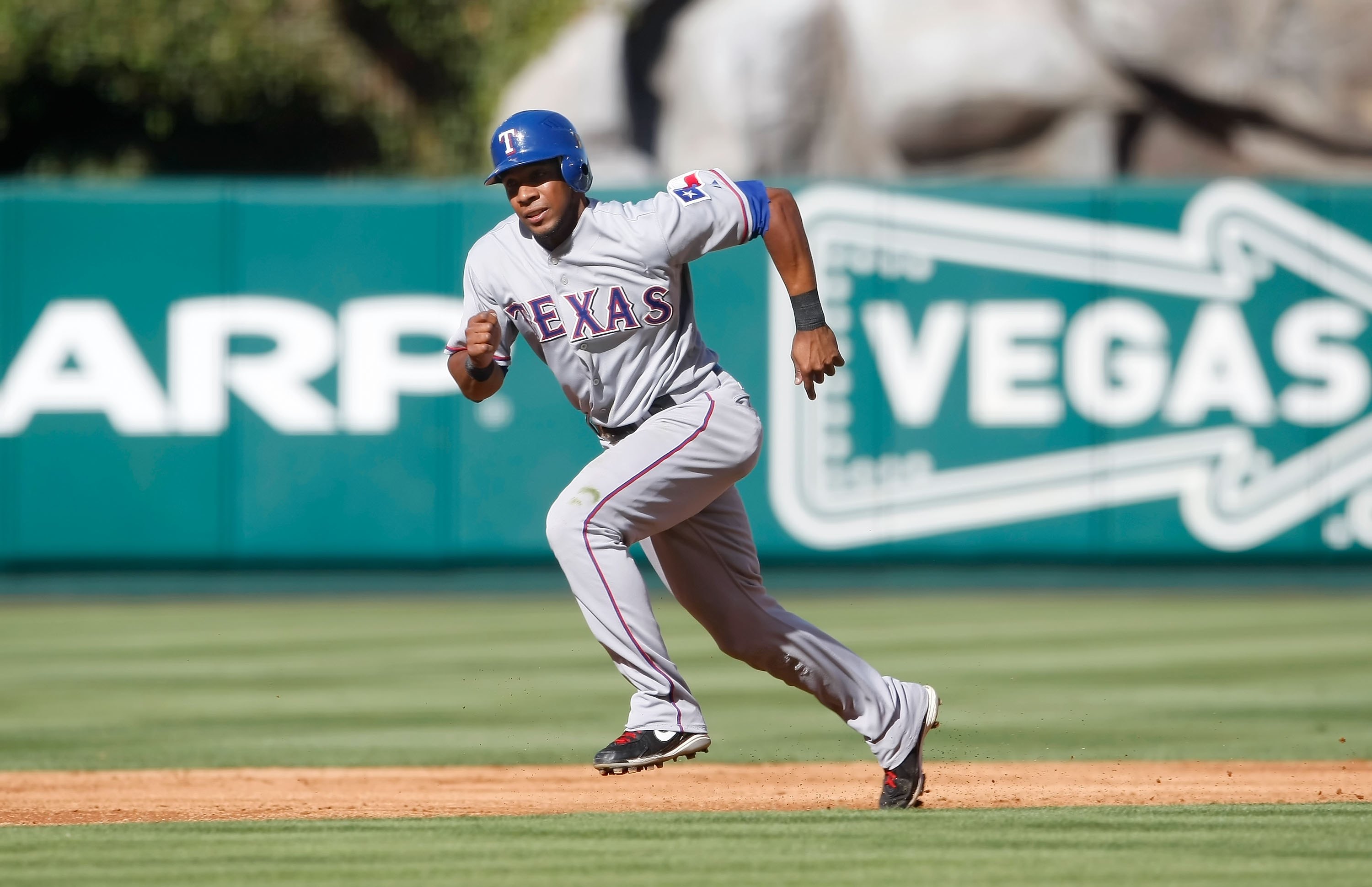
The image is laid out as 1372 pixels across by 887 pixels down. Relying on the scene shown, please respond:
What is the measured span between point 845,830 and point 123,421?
7.92 m

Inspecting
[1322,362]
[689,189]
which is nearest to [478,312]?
[689,189]

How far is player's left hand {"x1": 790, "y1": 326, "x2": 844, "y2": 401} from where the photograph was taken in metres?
4.22

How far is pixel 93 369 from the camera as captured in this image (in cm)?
1093

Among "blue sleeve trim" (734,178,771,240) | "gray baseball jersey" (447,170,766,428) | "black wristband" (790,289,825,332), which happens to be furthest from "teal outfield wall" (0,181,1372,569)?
"black wristband" (790,289,825,332)

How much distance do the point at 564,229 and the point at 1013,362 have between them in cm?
715

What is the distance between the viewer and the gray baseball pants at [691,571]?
14.0 ft

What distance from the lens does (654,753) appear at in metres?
4.18

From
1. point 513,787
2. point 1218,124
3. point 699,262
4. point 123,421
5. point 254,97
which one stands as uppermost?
point 254,97

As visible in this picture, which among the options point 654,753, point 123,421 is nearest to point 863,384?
point 123,421

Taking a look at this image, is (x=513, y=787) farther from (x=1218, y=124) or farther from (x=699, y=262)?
(x=1218, y=124)

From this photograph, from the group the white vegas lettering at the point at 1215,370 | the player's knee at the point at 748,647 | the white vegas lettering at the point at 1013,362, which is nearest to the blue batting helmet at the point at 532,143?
the player's knee at the point at 748,647

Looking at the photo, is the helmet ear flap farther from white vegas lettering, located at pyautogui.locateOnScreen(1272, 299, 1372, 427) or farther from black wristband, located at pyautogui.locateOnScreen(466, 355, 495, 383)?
white vegas lettering, located at pyautogui.locateOnScreen(1272, 299, 1372, 427)

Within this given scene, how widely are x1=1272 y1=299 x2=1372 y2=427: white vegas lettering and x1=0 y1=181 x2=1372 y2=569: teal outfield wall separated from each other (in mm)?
15

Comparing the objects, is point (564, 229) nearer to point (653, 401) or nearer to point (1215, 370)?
point (653, 401)
